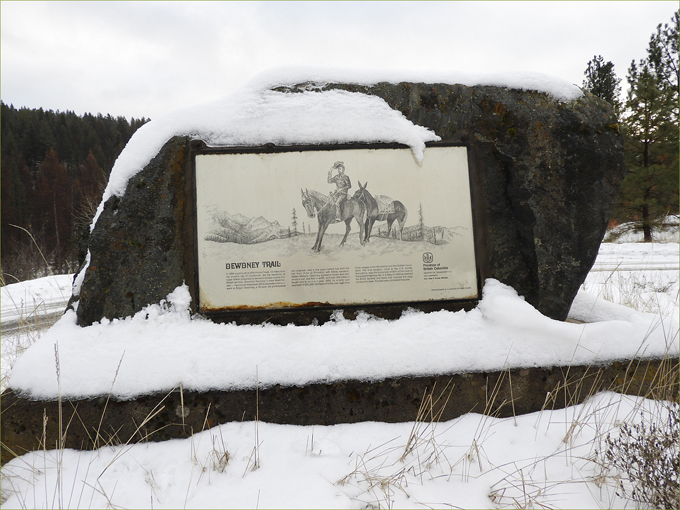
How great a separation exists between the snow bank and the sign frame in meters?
0.07

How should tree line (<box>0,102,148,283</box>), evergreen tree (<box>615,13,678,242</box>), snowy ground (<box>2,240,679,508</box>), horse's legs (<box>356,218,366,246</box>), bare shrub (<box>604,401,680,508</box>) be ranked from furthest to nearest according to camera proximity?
1. tree line (<box>0,102,148,283</box>)
2. evergreen tree (<box>615,13,678,242</box>)
3. horse's legs (<box>356,218,366,246</box>)
4. snowy ground (<box>2,240,679,508</box>)
5. bare shrub (<box>604,401,680,508</box>)

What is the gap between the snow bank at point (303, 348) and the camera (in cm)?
199

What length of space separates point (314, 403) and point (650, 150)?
57.5 ft

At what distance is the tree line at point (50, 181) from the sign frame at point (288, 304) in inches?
430

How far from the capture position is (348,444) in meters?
1.94

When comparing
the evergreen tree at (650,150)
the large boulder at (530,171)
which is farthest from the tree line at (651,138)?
the large boulder at (530,171)

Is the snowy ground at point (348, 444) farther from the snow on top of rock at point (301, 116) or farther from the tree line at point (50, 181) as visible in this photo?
the tree line at point (50, 181)

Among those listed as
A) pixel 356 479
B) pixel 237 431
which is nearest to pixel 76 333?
pixel 237 431

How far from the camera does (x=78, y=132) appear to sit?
114 ft

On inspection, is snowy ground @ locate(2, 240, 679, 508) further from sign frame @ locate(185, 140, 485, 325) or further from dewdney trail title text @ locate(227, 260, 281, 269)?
dewdney trail title text @ locate(227, 260, 281, 269)

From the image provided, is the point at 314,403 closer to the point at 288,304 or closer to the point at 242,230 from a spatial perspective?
the point at 288,304

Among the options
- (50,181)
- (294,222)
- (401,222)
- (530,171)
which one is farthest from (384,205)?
(50,181)

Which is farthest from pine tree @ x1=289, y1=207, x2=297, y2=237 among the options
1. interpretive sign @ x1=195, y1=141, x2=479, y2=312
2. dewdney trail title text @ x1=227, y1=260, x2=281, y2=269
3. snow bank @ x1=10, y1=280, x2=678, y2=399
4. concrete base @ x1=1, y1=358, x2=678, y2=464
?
concrete base @ x1=1, y1=358, x2=678, y2=464

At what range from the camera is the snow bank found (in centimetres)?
199
